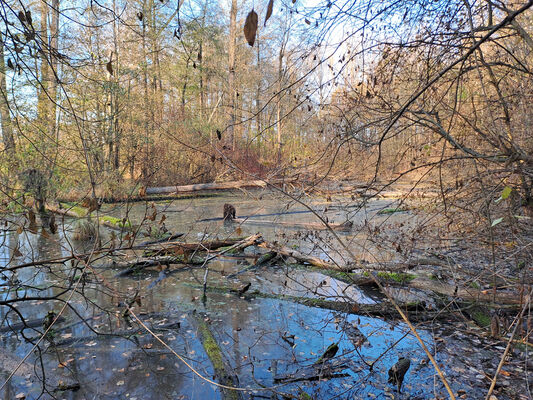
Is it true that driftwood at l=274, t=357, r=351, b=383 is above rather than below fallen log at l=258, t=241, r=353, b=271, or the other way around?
below

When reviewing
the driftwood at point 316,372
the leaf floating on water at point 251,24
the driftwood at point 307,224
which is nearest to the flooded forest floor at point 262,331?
the driftwood at point 316,372

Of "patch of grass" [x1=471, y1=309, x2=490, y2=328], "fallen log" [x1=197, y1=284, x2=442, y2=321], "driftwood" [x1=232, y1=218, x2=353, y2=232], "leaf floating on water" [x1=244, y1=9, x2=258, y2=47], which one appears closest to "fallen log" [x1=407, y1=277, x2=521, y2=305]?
"patch of grass" [x1=471, y1=309, x2=490, y2=328]

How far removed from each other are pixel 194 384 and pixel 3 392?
5.53 ft

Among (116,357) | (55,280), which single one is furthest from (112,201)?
(116,357)

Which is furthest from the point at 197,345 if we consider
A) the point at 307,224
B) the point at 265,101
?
the point at 265,101

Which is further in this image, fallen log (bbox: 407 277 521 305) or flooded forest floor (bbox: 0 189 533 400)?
fallen log (bbox: 407 277 521 305)

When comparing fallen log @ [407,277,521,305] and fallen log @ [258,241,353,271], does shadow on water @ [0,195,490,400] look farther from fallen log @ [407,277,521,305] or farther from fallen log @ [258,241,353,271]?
fallen log @ [407,277,521,305]

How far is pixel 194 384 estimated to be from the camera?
3770 millimetres

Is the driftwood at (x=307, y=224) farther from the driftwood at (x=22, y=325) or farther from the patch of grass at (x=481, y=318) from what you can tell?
the driftwood at (x=22, y=325)

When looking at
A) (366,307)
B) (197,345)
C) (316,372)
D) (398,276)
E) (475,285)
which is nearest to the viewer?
(316,372)

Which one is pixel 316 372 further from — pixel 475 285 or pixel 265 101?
pixel 265 101

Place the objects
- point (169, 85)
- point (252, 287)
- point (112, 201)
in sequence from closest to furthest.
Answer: point (252, 287) < point (112, 201) < point (169, 85)

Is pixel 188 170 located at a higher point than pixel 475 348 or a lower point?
higher

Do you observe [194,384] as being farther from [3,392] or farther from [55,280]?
[55,280]
